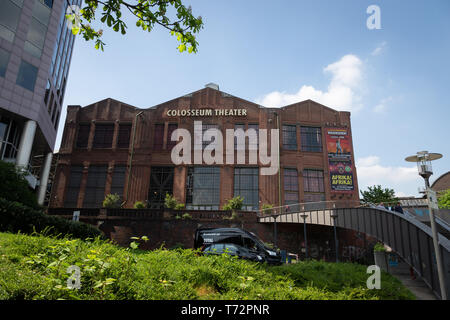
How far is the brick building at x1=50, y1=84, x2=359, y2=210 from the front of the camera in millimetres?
39188

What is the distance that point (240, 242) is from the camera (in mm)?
17188

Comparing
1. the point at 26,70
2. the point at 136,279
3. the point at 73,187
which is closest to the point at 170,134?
the point at 73,187

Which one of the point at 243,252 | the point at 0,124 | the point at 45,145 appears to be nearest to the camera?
the point at 243,252

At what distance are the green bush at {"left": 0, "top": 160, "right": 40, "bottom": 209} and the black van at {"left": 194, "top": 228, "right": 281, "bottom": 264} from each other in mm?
10962

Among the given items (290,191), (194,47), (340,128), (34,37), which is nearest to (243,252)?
(194,47)

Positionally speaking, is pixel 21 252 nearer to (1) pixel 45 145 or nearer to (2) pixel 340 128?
(1) pixel 45 145

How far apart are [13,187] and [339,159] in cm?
3815

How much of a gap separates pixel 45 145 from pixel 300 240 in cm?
3292

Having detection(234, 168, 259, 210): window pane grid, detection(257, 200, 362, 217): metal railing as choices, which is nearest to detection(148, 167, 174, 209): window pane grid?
detection(234, 168, 259, 210): window pane grid

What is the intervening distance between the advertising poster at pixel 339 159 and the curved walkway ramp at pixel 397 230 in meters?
13.7

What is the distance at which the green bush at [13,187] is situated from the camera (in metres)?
16.2

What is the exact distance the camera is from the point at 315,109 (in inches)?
1720

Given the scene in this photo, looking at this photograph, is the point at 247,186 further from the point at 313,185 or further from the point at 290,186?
the point at 313,185

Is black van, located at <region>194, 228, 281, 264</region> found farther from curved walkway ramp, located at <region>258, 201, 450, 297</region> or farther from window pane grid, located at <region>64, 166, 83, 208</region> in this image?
window pane grid, located at <region>64, 166, 83, 208</region>
